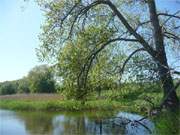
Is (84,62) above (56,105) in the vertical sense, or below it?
above

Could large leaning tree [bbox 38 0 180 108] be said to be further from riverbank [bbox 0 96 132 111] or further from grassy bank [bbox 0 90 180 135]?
riverbank [bbox 0 96 132 111]

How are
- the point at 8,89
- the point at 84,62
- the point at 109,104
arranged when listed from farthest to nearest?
the point at 8,89 < the point at 109,104 < the point at 84,62

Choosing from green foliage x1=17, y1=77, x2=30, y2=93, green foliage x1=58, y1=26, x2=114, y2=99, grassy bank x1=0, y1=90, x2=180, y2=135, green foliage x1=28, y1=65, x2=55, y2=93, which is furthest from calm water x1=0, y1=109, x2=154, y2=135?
green foliage x1=17, y1=77, x2=30, y2=93

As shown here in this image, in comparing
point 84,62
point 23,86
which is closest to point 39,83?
point 23,86

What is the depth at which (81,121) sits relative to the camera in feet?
68.3

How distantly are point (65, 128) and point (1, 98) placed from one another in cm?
1951

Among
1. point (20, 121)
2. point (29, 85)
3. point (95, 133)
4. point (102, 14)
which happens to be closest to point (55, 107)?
point (20, 121)

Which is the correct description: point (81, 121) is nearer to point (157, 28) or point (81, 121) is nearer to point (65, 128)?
point (65, 128)

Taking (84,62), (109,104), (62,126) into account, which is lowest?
(62,126)

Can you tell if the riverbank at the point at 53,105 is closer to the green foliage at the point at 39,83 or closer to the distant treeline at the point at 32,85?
the green foliage at the point at 39,83

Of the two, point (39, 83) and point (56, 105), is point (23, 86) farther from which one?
point (56, 105)

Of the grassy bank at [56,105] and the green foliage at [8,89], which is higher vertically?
the green foliage at [8,89]

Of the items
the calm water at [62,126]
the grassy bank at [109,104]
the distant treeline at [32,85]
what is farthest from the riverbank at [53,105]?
the distant treeline at [32,85]

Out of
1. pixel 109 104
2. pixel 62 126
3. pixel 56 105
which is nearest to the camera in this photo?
pixel 62 126
